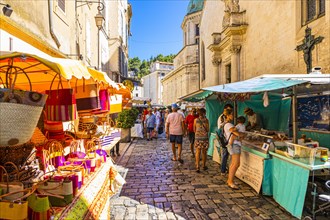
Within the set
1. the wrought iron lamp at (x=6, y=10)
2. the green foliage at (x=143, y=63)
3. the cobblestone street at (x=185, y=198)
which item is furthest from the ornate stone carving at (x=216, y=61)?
the green foliage at (x=143, y=63)

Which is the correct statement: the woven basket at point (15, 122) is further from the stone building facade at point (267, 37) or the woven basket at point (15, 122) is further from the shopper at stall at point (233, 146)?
the stone building facade at point (267, 37)

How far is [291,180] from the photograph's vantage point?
4.55 meters

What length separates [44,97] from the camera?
2178 mm

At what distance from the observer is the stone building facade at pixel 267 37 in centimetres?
827

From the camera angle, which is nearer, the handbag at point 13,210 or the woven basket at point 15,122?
the handbag at point 13,210

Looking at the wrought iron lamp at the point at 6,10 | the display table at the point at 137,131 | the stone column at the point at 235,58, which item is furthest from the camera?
the display table at the point at 137,131

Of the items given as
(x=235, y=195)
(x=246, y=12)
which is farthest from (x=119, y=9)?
(x=235, y=195)

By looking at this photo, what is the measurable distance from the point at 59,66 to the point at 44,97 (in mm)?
393

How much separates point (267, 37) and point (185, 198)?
368 inches

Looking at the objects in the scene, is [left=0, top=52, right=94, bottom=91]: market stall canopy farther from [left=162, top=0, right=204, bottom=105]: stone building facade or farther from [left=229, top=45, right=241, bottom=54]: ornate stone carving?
[left=162, top=0, right=204, bottom=105]: stone building facade

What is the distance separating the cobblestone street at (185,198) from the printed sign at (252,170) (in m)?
0.17

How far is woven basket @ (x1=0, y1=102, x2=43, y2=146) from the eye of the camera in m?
1.88

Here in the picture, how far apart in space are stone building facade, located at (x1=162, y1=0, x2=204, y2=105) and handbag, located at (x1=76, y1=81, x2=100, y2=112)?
26101 mm

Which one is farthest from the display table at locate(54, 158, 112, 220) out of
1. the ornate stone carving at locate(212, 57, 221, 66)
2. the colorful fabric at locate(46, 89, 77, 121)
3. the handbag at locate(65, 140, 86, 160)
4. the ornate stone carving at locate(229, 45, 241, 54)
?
the ornate stone carving at locate(212, 57, 221, 66)
